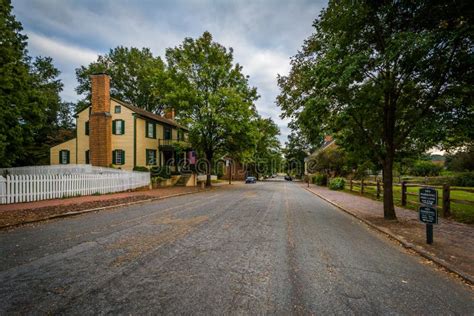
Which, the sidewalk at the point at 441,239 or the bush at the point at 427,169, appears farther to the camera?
the bush at the point at 427,169

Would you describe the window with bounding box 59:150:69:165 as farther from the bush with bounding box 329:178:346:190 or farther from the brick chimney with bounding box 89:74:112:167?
the bush with bounding box 329:178:346:190

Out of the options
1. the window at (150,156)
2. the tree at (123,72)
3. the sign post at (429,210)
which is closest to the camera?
the sign post at (429,210)

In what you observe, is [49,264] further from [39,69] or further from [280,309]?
[39,69]

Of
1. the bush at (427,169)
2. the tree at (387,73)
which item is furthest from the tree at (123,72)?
the bush at (427,169)

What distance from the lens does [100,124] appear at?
23812 mm

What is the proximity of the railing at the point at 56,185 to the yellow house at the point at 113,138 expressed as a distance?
5567 mm

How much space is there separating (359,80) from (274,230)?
569 centimetres

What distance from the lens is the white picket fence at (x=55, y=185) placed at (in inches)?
430

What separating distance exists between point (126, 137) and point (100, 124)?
275cm

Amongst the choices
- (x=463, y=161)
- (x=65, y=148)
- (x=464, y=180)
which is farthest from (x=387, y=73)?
(x=65, y=148)

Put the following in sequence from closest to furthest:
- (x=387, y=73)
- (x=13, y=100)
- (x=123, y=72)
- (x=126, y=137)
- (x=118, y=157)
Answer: (x=387, y=73)
(x=13, y=100)
(x=126, y=137)
(x=118, y=157)
(x=123, y=72)

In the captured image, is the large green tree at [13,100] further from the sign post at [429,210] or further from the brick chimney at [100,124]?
the sign post at [429,210]

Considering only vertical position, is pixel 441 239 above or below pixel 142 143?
below

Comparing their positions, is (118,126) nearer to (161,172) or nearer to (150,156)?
(150,156)
